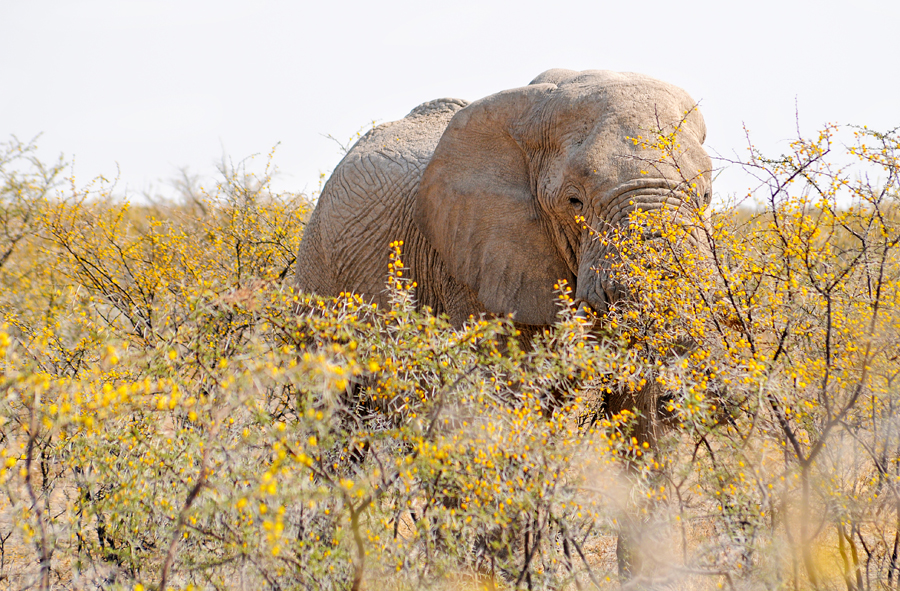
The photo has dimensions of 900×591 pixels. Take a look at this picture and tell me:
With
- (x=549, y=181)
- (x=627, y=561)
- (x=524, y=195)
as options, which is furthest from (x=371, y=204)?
(x=627, y=561)

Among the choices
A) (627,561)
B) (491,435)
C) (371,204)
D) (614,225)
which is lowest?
(627,561)

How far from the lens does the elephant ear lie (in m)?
4.27

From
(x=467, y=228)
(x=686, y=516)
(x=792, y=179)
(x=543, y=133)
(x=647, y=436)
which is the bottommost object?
(x=686, y=516)

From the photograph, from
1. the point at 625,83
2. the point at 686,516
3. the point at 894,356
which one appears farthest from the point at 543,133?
the point at 686,516

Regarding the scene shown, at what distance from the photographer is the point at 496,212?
4418 millimetres

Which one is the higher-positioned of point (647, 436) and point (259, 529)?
point (647, 436)

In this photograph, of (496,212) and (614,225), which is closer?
(614,225)

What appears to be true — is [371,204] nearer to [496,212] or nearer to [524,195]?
[496,212]

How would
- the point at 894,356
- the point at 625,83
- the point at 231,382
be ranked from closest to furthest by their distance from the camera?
the point at 231,382
the point at 894,356
the point at 625,83

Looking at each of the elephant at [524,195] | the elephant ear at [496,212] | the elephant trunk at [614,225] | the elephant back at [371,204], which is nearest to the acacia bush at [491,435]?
the elephant trunk at [614,225]

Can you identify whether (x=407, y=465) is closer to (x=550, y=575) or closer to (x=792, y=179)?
(x=550, y=575)

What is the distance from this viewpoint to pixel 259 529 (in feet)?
7.54

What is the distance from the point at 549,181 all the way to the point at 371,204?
195 cm

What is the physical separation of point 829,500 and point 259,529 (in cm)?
229
